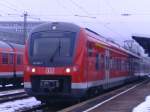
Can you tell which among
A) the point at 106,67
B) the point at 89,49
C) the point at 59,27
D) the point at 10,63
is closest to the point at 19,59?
the point at 10,63

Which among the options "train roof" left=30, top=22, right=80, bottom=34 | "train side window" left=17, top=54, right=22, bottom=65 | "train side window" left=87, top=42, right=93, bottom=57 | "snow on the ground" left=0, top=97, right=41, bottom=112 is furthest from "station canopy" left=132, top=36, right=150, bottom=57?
"train roof" left=30, top=22, right=80, bottom=34

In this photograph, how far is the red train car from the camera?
30.8 m

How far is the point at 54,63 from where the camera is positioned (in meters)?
17.4

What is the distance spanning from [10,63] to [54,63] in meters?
15.0

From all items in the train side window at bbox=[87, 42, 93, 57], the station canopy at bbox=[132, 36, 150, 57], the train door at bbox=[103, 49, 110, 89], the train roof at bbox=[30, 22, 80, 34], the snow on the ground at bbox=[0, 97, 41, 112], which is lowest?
the snow on the ground at bbox=[0, 97, 41, 112]

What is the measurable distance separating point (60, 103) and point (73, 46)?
3.29m

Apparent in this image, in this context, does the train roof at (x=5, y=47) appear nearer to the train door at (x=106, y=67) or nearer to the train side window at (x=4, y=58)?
the train side window at (x=4, y=58)

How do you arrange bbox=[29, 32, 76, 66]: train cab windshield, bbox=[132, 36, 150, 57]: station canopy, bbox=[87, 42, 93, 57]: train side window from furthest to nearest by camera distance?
bbox=[132, 36, 150, 57]: station canopy, bbox=[87, 42, 93, 57]: train side window, bbox=[29, 32, 76, 66]: train cab windshield

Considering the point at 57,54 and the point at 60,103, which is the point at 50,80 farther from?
the point at 60,103

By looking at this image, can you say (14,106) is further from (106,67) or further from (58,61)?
(106,67)

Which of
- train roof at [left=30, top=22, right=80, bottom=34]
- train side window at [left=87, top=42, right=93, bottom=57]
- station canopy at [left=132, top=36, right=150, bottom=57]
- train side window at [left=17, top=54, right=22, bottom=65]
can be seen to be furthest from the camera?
station canopy at [left=132, top=36, right=150, bottom=57]

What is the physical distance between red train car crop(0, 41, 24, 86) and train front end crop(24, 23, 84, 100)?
13.0 metres

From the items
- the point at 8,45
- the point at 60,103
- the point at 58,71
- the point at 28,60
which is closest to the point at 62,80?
the point at 58,71

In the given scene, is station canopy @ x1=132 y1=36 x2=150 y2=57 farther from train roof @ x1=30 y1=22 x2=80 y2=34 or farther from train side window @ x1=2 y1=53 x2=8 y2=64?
train roof @ x1=30 y1=22 x2=80 y2=34
